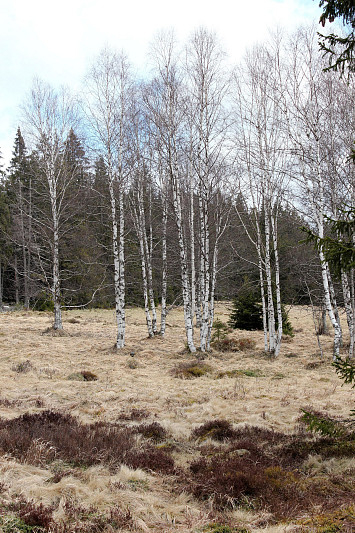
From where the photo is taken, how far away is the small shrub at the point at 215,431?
6.24 metres

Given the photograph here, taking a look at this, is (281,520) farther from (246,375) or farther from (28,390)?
(246,375)

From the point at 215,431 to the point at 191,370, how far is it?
17.0 ft

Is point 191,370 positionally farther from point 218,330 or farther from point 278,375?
point 218,330

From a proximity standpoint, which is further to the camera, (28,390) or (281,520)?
(28,390)

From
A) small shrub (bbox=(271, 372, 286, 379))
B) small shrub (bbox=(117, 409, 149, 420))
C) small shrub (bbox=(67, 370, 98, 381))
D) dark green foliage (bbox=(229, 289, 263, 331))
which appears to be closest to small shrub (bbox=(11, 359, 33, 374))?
small shrub (bbox=(67, 370, 98, 381))

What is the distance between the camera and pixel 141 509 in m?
3.80

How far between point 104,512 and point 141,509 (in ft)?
1.23

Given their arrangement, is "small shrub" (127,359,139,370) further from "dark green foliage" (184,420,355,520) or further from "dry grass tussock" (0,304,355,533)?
"dark green foliage" (184,420,355,520)

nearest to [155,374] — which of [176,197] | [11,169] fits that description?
[176,197]

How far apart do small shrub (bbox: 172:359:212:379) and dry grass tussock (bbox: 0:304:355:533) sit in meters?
0.05

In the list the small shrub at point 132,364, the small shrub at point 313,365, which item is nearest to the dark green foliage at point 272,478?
the small shrub at point 313,365

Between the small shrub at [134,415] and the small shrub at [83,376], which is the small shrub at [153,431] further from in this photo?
the small shrub at [83,376]

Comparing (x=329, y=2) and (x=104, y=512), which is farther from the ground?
(x=329, y=2)

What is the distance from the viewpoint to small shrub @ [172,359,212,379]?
37.0 feet
